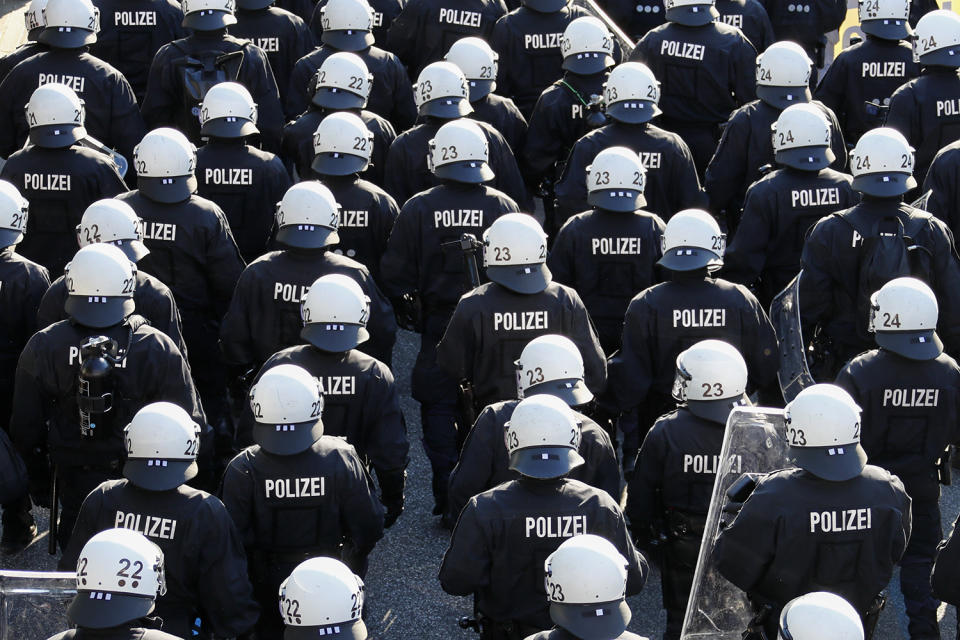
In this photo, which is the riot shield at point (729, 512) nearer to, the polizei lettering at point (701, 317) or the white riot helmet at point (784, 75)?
the polizei lettering at point (701, 317)

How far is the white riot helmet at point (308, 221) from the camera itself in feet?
36.4

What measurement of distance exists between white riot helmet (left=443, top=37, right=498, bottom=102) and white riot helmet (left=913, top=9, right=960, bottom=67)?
127 inches

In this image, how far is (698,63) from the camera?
14211mm

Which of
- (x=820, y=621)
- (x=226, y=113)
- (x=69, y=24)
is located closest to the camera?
(x=820, y=621)

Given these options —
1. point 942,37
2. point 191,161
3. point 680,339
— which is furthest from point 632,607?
point 942,37

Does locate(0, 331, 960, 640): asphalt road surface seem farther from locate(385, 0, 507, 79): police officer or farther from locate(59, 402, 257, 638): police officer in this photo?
locate(385, 0, 507, 79): police officer

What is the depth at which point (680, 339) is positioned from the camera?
35.7 feet

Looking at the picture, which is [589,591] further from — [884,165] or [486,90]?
[486,90]

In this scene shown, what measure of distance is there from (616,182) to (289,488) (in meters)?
3.51

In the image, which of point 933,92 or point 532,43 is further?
point 532,43

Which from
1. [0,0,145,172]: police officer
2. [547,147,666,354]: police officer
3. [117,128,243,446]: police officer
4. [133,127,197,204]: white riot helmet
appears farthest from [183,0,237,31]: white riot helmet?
[547,147,666,354]: police officer

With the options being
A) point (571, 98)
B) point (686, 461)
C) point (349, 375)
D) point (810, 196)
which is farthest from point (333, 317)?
point (571, 98)

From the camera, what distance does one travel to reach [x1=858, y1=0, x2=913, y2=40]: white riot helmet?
14.2 m

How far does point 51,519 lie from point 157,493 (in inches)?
66.6
